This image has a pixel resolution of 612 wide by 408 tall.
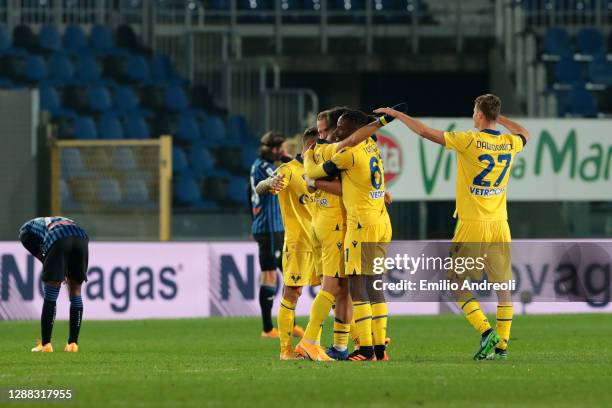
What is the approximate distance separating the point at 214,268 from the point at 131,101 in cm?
755

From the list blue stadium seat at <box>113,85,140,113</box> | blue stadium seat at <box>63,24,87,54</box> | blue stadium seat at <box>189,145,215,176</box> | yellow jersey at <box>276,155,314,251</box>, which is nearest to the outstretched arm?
yellow jersey at <box>276,155,314,251</box>

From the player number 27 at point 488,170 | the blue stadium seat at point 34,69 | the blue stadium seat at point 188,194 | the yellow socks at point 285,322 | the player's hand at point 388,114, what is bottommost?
the blue stadium seat at point 188,194

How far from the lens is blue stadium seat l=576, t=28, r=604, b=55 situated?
29953mm

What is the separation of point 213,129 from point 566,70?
7.31m

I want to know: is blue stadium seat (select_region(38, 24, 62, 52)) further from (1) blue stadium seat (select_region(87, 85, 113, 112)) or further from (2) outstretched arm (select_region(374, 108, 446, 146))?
(2) outstretched arm (select_region(374, 108, 446, 146))

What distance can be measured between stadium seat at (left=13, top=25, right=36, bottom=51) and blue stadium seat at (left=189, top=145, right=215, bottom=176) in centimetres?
417

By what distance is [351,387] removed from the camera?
969 centimetres

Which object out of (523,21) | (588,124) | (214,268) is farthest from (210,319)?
(523,21)

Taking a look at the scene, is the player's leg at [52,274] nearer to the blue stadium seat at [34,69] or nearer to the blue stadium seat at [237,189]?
the blue stadium seat at [237,189]

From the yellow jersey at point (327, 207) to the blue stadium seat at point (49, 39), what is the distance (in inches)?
663

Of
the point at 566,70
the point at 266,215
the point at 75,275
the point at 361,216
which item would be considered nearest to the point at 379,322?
the point at 361,216

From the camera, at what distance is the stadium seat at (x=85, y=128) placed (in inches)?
1005

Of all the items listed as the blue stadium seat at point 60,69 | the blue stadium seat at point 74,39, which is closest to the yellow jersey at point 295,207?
the blue stadium seat at point 60,69

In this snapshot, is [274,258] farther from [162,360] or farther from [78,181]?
[78,181]
